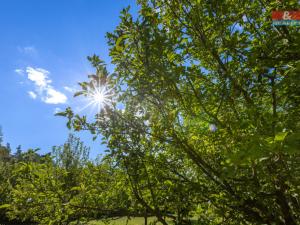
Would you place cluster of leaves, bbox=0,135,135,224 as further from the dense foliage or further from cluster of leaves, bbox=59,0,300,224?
cluster of leaves, bbox=59,0,300,224

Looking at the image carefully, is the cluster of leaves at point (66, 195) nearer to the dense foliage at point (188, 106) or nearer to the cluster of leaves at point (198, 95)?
the dense foliage at point (188, 106)

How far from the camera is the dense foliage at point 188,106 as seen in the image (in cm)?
281

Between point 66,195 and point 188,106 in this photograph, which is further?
point 66,195

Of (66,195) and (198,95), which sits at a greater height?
(198,95)

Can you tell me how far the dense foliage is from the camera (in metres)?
2.81

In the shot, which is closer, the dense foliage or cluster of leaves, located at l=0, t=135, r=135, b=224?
the dense foliage

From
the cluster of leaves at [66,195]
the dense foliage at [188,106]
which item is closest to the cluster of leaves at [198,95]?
the dense foliage at [188,106]

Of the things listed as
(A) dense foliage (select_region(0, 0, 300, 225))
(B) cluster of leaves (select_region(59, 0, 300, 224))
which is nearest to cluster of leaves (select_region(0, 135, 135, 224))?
(A) dense foliage (select_region(0, 0, 300, 225))

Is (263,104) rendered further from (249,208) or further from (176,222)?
(176,222)

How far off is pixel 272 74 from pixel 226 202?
165 centimetres

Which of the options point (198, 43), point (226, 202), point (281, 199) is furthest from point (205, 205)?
point (198, 43)

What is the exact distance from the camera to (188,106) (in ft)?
9.45

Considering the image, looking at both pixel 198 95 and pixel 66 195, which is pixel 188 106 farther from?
pixel 66 195

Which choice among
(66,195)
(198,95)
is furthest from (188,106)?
(66,195)
